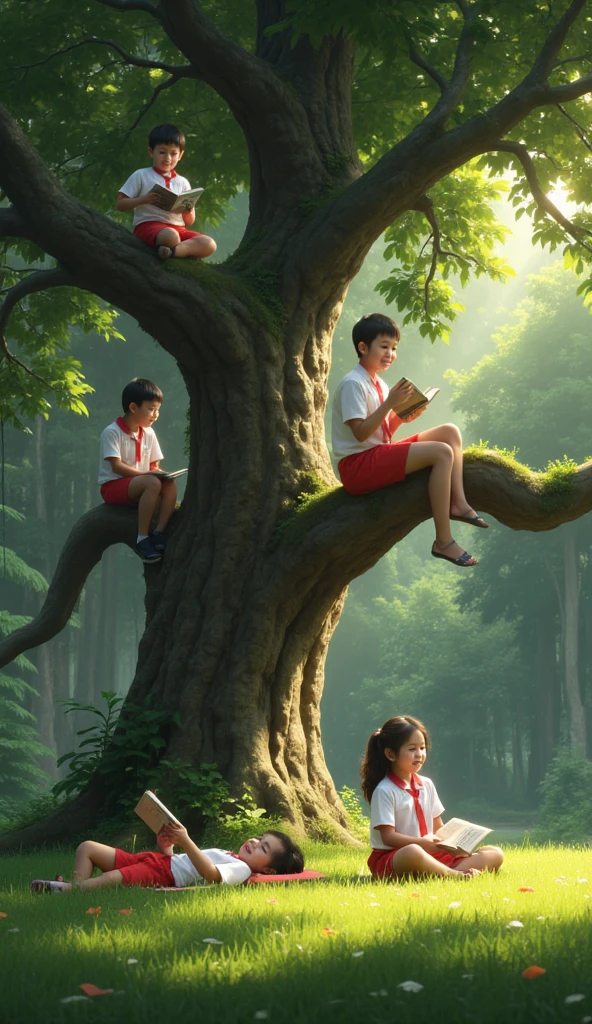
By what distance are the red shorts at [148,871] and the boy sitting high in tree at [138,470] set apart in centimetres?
347

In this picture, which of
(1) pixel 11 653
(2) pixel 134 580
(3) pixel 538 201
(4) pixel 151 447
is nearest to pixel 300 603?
(4) pixel 151 447

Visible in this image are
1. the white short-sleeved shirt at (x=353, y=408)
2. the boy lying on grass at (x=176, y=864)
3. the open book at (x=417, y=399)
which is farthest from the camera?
the white short-sleeved shirt at (x=353, y=408)

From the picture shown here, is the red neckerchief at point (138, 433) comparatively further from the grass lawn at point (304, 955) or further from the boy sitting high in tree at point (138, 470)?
the grass lawn at point (304, 955)

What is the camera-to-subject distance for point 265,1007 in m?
3.50

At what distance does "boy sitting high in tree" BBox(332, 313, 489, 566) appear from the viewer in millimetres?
7801

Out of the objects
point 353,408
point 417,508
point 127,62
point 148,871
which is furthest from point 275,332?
point 148,871

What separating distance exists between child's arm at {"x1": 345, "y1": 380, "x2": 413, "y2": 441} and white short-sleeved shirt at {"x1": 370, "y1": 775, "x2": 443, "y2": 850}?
2374mm

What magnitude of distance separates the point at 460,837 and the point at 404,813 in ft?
1.22

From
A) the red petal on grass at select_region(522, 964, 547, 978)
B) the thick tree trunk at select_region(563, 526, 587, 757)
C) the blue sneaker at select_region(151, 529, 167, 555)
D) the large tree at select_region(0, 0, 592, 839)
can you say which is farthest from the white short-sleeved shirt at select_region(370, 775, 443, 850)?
the thick tree trunk at select_region(563, 526, 587, 757)

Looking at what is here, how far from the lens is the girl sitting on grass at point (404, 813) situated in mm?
6336

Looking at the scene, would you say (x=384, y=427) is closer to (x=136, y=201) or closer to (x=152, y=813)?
(x=136, y=201)

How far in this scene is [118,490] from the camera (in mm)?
9758

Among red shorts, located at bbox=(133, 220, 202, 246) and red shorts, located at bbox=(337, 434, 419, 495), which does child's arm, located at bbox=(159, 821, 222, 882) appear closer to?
red shorts, located at bbox=(337, 434, 419, 495)

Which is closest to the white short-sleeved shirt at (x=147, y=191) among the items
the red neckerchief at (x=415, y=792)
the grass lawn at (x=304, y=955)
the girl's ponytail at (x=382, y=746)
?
the girl's ponytail at (x=382, y=746)
